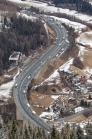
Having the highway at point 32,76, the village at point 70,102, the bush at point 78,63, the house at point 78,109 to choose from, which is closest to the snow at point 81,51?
the bush at point 78,63

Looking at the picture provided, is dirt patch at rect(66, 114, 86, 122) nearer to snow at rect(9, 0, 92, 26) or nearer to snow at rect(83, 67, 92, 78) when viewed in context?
snow at rect(83, 67, 92, 78)

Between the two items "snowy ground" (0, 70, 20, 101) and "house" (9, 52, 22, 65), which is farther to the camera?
"house" (9, 52, 22, 65)

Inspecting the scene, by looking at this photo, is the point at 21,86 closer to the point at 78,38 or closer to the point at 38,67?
the point at 38,67

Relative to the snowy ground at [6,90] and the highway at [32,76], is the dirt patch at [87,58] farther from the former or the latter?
the snowy ground at [6,90]

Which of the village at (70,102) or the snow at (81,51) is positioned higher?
the snow at (81,51)

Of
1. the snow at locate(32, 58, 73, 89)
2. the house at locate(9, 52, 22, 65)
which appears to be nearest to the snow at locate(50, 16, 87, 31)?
the snow at locate(32, 58, 73, 89)

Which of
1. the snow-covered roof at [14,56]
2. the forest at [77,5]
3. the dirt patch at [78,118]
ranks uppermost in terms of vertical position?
the forest at [77,5]

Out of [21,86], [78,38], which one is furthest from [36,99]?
[78,38]
